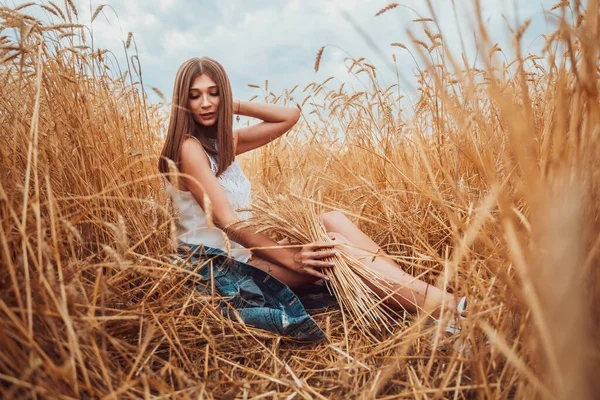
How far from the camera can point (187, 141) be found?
153 cm

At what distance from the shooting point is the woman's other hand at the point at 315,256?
1.27 metres

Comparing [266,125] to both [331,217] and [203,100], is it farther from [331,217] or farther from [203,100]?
[331,217]

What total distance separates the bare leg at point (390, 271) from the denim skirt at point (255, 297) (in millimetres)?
250

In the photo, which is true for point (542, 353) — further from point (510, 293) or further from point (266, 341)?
point (266, 341)

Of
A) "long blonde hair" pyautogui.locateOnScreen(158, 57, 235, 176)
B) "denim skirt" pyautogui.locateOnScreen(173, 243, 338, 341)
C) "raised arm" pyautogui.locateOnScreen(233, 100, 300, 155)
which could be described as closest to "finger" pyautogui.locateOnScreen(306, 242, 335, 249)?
"denim skirt" pyautogui.locateOnScreen(173, 243, 338, 341)

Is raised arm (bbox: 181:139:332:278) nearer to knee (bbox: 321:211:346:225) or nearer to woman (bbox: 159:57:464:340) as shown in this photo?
woman (bbox: 159:57:464:340)

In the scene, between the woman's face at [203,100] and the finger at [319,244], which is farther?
the woman's face at [203,100]

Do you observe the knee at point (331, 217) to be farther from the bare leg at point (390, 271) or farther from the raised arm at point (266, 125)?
the raised arm at point (266, 125)

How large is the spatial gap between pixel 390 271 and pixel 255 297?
17.2 inches

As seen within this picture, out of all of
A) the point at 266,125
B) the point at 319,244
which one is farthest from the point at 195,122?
the point at 319,244

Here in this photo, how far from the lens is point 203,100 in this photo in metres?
1.65

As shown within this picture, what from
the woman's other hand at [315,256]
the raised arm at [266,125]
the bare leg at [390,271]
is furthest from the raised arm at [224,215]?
the raised arm at [266,125]

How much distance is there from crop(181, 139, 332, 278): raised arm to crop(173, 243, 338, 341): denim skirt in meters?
0.10

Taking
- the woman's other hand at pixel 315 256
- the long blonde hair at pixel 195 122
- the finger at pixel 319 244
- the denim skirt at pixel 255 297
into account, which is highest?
the long blonde hair at pixel 195 122
